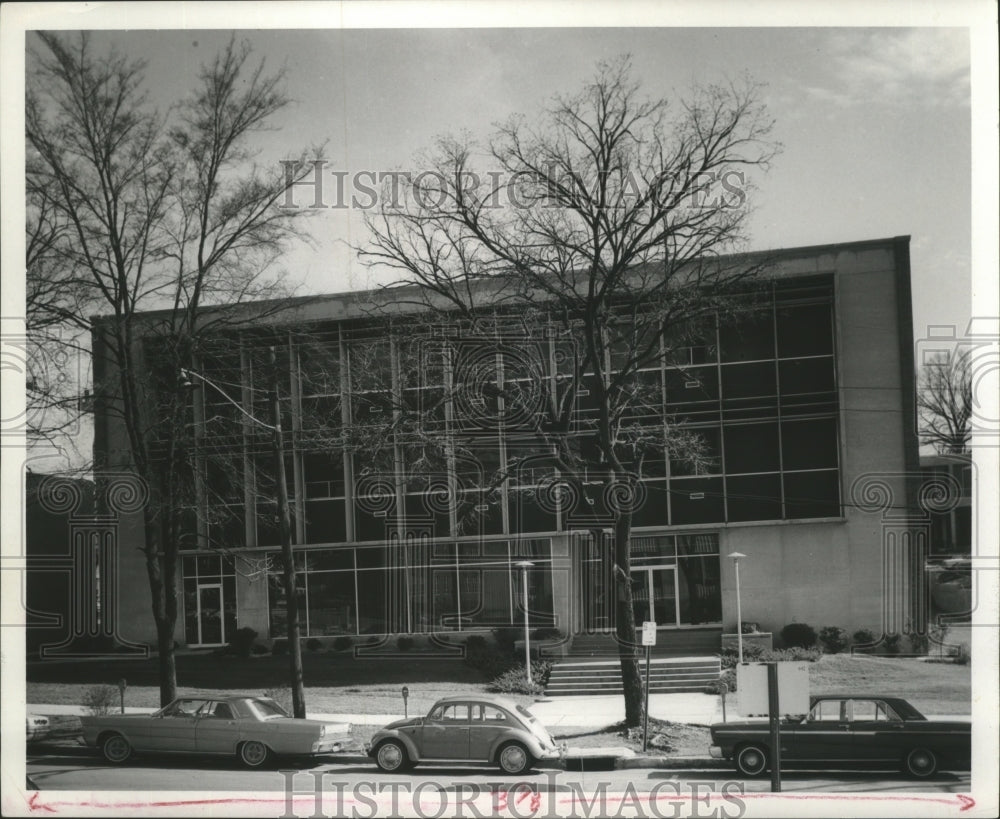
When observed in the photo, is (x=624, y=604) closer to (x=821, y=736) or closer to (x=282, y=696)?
(x=821, y=736)

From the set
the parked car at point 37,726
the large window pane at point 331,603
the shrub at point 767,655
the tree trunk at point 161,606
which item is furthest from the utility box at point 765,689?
the parked car at point 37,726

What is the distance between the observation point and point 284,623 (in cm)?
1474

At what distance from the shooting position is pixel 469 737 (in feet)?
44.4

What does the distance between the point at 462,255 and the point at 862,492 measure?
4966 millimetres

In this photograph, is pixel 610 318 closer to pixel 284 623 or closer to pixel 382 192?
pixel 382 192

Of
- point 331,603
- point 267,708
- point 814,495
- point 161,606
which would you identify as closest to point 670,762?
point 814,495

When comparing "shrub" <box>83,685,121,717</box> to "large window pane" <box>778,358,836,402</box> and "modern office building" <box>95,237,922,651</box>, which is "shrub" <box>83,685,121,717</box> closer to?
"modern office building" <box>95,237,922,651</box>

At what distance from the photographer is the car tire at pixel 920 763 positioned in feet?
42.8

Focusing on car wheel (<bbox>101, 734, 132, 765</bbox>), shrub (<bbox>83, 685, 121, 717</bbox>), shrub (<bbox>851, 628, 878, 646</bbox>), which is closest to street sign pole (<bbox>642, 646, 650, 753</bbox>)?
shrub (<bbox>851, 628, 878, 646</bbox>)

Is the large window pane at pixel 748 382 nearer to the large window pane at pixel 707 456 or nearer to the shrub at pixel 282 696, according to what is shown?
the large window pane at pixel 707 456

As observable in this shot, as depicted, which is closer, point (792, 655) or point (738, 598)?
point (792, 655)

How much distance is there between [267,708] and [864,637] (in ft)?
21.1

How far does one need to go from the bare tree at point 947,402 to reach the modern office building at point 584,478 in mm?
175

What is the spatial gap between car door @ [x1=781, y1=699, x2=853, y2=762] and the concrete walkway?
822 millimetres
